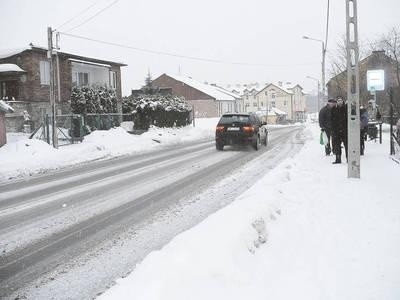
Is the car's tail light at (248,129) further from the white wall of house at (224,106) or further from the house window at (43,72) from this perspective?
the white wall of house at (224,106)

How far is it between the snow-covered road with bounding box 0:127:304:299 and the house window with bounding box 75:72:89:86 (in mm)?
24903

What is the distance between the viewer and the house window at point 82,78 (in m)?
38.6

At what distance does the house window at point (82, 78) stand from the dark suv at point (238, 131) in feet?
69.9

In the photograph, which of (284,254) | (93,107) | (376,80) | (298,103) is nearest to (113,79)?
(93,107)

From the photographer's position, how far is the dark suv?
65.5 feet

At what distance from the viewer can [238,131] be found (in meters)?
20.1

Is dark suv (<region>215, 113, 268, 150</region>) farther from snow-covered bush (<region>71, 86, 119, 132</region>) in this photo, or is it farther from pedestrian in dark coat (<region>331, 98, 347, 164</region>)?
snow-covered bush (<region>71, 86, 119, 132</region>)

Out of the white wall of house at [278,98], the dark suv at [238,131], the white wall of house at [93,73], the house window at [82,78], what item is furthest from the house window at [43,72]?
the white wall of house at [278,98]

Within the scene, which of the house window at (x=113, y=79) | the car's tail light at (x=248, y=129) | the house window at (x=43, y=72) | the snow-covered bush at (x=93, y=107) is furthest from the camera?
the house window at (x=113, y=79)

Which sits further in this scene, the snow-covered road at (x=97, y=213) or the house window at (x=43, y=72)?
the house window at (x=43, y=72)

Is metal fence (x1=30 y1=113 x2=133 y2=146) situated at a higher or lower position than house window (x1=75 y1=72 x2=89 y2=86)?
lower

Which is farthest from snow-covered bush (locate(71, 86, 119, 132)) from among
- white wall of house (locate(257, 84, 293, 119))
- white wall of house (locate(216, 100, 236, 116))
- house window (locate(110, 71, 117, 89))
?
white wall of house (locate(257, 84, 293, 119))

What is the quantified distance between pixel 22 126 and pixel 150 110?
8861mm

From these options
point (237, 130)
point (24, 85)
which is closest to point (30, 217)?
point (237, 130)
